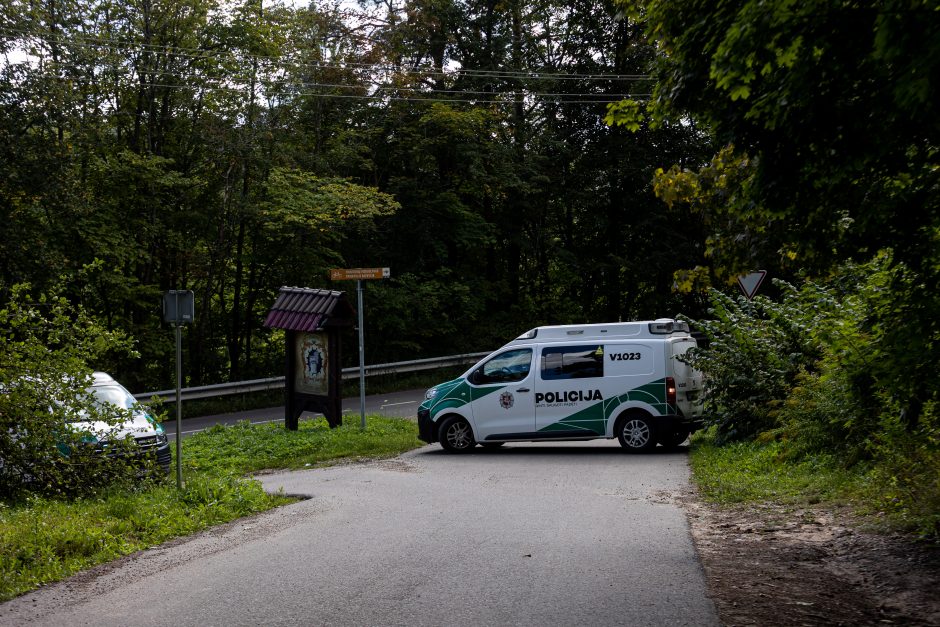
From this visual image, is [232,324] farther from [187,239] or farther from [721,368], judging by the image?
[721,368]

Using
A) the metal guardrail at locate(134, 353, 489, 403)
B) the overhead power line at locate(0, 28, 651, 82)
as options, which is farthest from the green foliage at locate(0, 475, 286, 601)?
the overhead power line at locate(0, 28, 651, 82)

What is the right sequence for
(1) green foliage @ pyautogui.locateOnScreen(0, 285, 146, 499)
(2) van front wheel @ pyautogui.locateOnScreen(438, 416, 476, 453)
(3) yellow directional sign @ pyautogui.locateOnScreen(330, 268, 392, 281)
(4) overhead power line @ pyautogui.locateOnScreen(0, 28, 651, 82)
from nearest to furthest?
(1) green foliage @ pyautogui.locateOnScreen(0, 285, 146, 499) < (2) van front wheel @ pyautogui.locateOnScreen(438, 416, 476, 453) < (3) yellow directional sign @ pyautogui.locateOnScreen(330, 268, 392, 281) < (4) overhead power line @ pyautogui.locateOnScreen(0, 28, 651, 82)

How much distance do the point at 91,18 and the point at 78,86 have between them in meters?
2.47

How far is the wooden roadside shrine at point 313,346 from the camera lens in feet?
61.2

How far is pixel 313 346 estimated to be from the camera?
62.4 feet

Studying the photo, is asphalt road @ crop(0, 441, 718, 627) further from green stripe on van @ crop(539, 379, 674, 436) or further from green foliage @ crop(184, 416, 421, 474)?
green foliage @ crop(184, 416, 421, 474)

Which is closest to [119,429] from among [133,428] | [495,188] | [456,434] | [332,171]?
[133,428]

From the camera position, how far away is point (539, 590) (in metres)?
6.61

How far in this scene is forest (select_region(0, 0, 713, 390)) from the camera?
82.4 feet

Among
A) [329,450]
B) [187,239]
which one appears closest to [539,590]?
[329,450]

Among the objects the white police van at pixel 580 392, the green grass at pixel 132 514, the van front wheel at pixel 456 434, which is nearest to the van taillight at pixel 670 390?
the white police van at pixel 580 392

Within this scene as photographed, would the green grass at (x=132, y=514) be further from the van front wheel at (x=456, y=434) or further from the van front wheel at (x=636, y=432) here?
the van front wheel at (x=636, y=432)

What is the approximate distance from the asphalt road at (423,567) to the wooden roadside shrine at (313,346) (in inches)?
257

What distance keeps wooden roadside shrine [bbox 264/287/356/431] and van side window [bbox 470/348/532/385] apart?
10.5 ft
